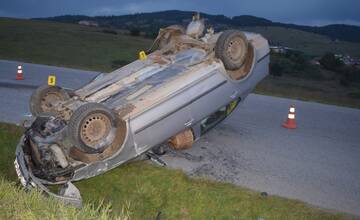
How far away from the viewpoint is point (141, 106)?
620 centimetres

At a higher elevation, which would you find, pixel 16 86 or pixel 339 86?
pixel 16 86

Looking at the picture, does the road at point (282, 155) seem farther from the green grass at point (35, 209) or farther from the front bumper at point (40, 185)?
the green grass at point (35, 209)

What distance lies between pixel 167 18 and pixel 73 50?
156 feet

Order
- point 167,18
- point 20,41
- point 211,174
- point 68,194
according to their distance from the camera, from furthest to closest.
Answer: point 167,18 → point 20,41 → point 211,174 → point 68,194

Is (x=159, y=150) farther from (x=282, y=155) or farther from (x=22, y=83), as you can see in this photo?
(x=22, y=83)

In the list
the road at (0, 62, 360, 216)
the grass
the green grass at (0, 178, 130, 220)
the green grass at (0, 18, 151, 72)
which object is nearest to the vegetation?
the green grass at (0, 18, 151, 72)

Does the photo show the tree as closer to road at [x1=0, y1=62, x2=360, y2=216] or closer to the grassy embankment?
the grassy embankment

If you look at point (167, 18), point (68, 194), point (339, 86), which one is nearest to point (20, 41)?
point (339, 86)

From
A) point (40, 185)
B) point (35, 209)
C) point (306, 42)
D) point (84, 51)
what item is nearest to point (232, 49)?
point (40, 185)

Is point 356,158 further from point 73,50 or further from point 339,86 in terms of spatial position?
point 73,50

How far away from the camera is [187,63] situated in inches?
286

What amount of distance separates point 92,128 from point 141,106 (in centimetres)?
85

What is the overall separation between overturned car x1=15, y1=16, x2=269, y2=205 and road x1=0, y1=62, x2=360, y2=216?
2.21ft

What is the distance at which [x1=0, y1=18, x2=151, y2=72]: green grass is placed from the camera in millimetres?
28781
